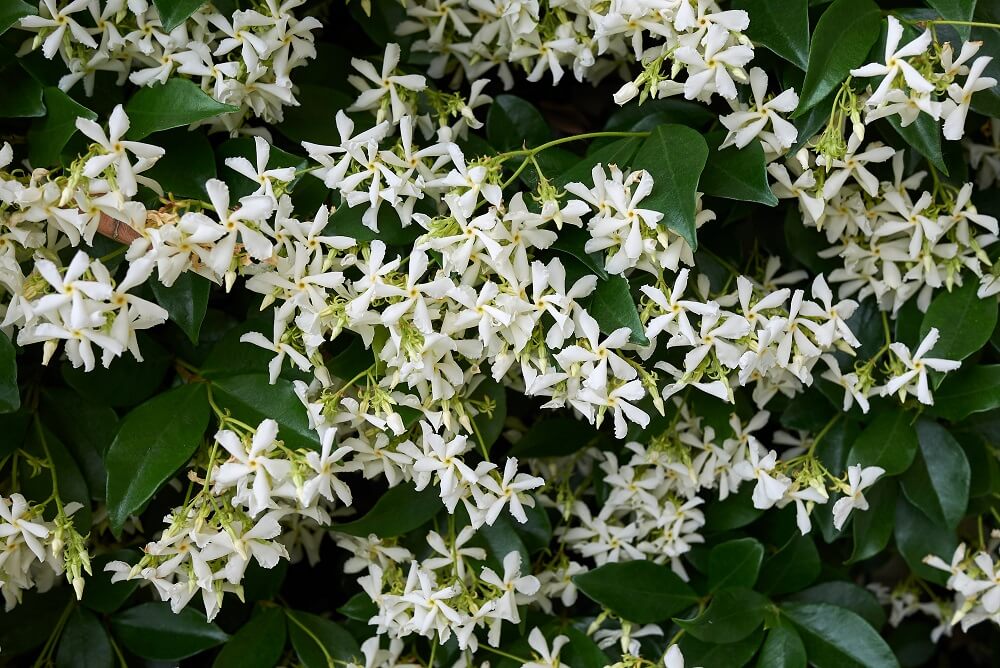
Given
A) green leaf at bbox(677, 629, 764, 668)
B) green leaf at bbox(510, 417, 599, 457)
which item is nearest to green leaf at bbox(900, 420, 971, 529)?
Result: green leaf at bbox(677, 629, 764, 668)

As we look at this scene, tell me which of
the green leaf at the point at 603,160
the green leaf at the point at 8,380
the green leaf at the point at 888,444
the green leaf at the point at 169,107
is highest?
the green leaf at the point at 169,107

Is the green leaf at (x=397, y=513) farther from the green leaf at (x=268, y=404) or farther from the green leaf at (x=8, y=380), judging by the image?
the green leaf at (x=8, y=380)

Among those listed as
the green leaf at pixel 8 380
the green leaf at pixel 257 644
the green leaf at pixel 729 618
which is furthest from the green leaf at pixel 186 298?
the green leaf at pixel 729 618

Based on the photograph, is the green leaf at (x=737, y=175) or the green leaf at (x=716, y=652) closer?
the green leaf at (x=737, y=175)

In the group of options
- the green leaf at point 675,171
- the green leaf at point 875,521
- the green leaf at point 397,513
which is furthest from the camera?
the green leaf at point 875,521

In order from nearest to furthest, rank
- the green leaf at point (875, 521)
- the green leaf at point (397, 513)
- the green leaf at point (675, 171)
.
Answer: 1. the green leaf at point (675, 171)
2. the green leaf at point (397, 513)
3. the green leaf at point (875, 521)

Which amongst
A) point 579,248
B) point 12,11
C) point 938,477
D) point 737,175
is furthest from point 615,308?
point 12,11

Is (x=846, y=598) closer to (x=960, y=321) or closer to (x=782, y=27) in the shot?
(x=960, y=321)
